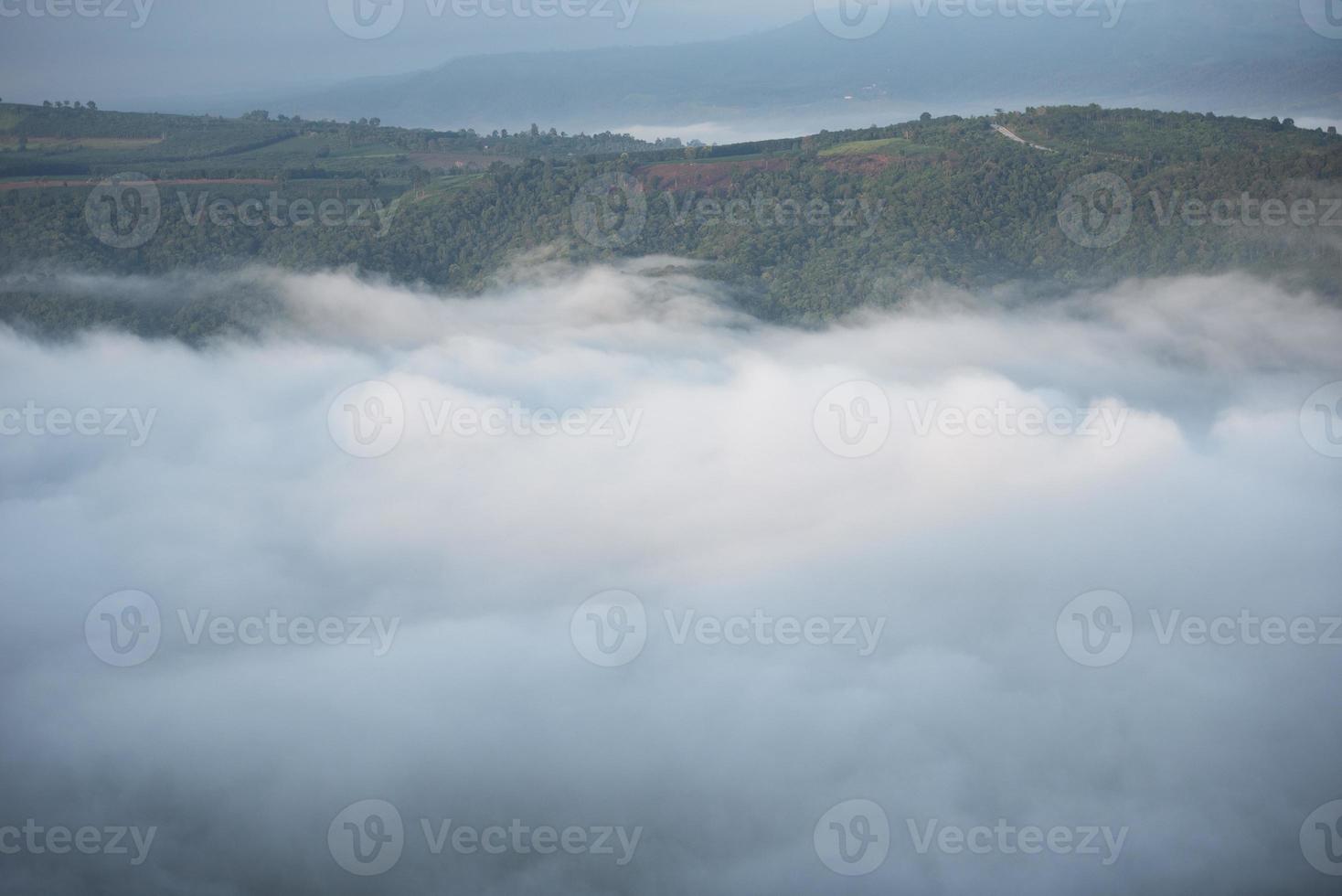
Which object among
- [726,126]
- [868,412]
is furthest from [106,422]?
[726,126]

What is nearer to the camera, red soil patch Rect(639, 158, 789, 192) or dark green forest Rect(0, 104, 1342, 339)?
dark green forest Rect(0, 104, 1342, 339)

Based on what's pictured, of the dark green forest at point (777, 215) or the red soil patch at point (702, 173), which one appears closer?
the dark green forest at point (777, 215)

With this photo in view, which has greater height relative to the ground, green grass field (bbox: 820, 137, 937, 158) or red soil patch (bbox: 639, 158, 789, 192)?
green grass field (bbox: 820, 137, 937, 158)

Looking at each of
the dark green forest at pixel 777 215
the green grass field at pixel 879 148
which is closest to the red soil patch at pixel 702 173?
the dark green forest at pixel 777 215

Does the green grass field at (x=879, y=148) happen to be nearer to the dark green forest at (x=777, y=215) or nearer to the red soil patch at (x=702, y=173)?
the dark green forest at (x=777, y=215)

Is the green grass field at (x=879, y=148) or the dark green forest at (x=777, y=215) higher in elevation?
the green grass field at (x=879, y=148)

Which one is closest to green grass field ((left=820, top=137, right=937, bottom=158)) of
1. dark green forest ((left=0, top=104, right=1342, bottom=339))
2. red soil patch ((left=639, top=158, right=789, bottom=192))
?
dark green forest ((left=0, top=104, right=1342, bottom=339))

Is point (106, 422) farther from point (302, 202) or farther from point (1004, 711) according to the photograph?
point (1004, 711)

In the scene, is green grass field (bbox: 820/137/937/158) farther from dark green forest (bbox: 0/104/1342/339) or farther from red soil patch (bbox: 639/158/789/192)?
red soil patch (bbox: 639/158/789/192)

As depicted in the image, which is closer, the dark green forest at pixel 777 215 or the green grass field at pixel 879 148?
the dark green forest at pixel 777 215

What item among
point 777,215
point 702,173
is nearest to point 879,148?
point 777,215

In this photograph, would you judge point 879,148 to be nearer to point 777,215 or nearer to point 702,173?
point 777,215
